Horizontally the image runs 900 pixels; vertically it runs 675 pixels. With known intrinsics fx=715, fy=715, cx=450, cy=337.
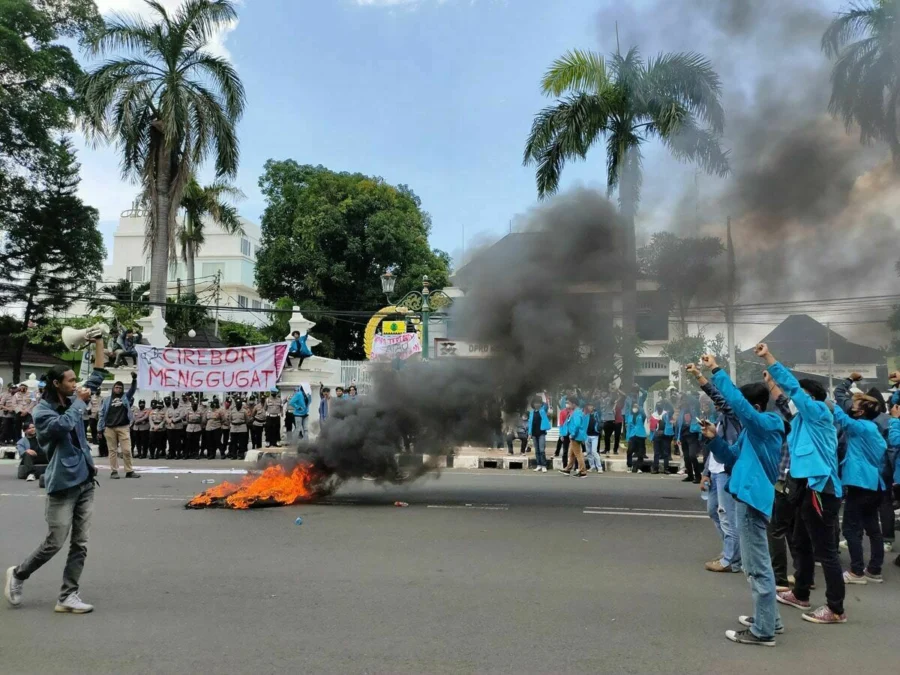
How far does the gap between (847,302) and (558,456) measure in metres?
7.40

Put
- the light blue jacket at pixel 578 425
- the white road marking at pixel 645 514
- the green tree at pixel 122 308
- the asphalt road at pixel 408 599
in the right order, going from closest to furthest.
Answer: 1. the asphalt road at pixel 408 599
2. the white road marking at pixel 645 514
3. the light blue jacket at pixel 578 425
4. the green tree at pixel 122 308

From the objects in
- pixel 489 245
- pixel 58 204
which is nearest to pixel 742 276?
pixel 489 245

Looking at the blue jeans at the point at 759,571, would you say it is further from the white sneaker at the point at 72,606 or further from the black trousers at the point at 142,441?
the black trousers at the point at 142,441

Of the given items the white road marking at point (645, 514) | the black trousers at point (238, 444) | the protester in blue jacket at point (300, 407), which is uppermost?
the protester in blue jacket at point (300, 407)

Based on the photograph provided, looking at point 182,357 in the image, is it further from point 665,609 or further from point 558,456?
point 665,609

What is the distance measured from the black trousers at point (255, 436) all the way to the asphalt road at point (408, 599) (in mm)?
8233

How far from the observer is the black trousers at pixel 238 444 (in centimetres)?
1697

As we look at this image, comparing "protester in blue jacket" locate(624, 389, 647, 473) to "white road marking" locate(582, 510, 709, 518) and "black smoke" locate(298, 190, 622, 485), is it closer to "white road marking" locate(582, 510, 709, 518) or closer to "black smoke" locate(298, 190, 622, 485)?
"black smoke" locate(298, 190, 622, 485)

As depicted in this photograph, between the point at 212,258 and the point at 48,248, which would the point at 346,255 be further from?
the point at 212,258

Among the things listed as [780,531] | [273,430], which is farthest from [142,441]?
[780,531]

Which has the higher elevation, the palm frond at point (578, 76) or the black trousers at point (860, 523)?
the palm frond at point (578, 76)

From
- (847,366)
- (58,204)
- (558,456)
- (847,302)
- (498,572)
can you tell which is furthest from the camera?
(58,204)

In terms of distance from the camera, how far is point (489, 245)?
1024 cm

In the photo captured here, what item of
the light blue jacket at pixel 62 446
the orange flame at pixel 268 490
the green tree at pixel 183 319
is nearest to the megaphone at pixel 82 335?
the light blue jacket at pixel 62 446
